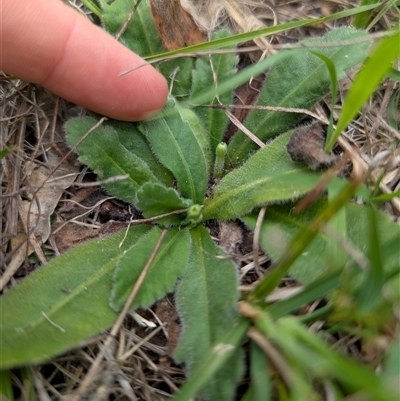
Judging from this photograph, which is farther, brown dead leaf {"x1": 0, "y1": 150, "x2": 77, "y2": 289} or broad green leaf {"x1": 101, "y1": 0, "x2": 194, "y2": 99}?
broad green leaf {"x1": 101, "y1": 0, "x2": 194, "y2": 99}

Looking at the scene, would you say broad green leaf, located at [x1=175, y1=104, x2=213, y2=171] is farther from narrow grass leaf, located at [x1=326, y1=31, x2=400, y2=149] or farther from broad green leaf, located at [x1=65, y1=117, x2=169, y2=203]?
narrow grass leaf, located at [x1=326, y1=31, x2=400, y2=149]

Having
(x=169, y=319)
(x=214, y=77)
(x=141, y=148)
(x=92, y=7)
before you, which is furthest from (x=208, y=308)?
(x=92, y=7)

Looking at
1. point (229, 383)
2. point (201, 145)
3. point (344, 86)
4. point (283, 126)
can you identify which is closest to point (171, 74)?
point (201, 145)

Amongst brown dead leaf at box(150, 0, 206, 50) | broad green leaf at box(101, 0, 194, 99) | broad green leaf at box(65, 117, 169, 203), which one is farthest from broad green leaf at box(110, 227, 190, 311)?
brown dead leaf at box(150, 0, 206, 50)

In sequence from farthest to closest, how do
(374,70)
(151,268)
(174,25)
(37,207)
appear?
(174,25), (37,207), (151,268), (374,70)

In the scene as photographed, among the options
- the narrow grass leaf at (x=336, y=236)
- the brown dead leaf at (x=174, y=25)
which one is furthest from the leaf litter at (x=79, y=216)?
the brown dead leaf at (x=174, y=25)

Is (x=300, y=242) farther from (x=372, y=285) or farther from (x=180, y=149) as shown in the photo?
(x=180, y=149)

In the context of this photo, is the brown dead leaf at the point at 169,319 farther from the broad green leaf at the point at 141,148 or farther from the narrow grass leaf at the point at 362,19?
the narrow grass leaf at the point at 362,19
